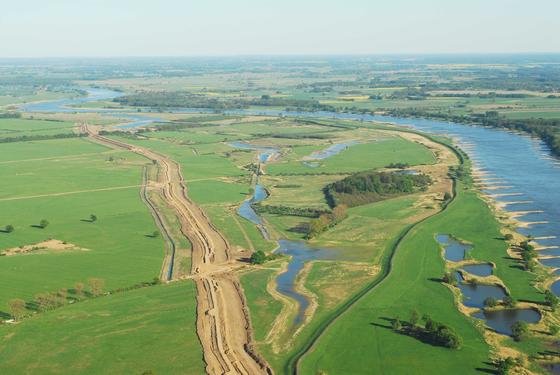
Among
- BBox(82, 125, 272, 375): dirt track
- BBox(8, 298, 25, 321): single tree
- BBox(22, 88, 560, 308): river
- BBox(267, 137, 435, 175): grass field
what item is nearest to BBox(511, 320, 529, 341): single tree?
BBox(22, 88, 560, 308): river

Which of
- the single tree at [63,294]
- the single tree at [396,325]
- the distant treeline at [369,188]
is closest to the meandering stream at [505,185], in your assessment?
the single tree at [396,325]

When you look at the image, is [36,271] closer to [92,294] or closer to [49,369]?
[92,294]

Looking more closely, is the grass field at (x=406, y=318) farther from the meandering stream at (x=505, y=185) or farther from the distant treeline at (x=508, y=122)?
the distant treeline at (x=508, y=122)

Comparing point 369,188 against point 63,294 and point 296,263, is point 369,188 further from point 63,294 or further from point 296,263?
point 63,294

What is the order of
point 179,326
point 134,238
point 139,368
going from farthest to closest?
point 134,238
point 179,326
point 139,368

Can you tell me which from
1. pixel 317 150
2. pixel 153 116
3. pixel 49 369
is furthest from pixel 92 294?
pixel 153 116

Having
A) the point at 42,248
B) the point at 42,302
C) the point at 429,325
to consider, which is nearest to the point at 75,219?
the point at 42,248
